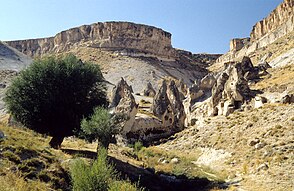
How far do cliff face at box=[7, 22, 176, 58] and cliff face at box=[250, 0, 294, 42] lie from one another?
35.3 m

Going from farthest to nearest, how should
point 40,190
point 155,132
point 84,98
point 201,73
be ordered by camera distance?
point 201,73 < point 155,132 < point 84,98 < point 40,190

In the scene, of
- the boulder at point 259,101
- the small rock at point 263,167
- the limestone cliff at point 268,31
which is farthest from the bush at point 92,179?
the limestone cliff at point 268,31

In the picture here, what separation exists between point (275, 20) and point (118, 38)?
54123 millimetres

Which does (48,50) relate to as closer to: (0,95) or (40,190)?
(0,95)

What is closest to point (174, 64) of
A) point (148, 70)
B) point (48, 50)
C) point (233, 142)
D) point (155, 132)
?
point (148, 70)

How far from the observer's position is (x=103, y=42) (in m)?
101

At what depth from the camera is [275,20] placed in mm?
113688

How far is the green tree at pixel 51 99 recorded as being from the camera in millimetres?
18594

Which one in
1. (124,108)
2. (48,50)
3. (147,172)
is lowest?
(147,172)

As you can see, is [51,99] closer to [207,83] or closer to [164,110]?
[164,110]

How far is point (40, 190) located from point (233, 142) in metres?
13.4

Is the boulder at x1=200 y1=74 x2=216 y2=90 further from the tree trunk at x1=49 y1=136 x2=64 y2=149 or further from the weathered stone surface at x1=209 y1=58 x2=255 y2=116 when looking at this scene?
the tree trunk at x1=49 y1=136 x2=64 y2=149

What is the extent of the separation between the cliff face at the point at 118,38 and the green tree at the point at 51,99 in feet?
267

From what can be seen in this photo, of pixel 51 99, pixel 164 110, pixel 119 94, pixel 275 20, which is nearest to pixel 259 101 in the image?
pixel 164 110
